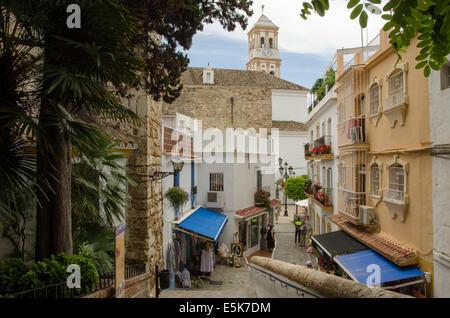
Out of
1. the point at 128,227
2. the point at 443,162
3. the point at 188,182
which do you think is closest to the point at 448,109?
the point at 443,162

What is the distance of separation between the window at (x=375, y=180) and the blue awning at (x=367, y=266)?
2.10 metres

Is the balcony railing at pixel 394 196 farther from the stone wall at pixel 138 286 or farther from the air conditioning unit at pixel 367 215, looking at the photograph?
the stone wall at pixel 138 286

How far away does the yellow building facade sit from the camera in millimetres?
8148

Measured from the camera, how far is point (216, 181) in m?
18.6

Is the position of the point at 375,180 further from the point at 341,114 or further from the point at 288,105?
the point at 288,105

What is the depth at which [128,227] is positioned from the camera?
899cm

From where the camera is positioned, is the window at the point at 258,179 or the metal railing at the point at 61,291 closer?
the metal railing at the point at 61,291

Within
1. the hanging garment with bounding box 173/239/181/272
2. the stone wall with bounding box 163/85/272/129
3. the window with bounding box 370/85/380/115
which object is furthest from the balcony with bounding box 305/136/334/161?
the stone wall with bounding box 163/85/272/129

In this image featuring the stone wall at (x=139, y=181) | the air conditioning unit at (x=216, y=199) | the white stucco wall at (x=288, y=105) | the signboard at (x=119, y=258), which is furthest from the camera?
the white stucco wall at (x=288, y=105)

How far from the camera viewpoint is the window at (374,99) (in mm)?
11075

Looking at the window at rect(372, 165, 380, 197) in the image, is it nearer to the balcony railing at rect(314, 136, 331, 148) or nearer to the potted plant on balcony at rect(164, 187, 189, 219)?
the balcony railing at rect(314, 136, 331, 148)

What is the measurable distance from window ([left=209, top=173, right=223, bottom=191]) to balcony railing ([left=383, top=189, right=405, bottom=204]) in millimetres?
9925

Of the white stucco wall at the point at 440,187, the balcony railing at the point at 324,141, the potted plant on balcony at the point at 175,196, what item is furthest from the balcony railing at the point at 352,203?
the potted plant on balcony at the point at 175,196

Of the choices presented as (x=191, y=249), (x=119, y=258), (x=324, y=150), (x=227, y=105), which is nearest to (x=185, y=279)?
(x=191, y=249)
